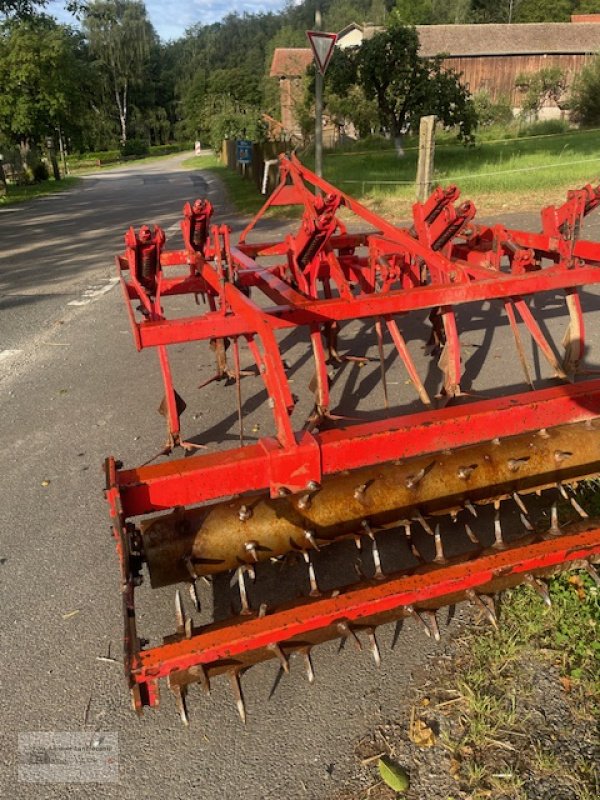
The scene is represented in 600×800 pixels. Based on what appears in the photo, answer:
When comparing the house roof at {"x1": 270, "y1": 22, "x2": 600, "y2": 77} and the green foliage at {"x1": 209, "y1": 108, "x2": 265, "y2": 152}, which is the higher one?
the house roof at {"x1": 270, "y1": 22, "x2": 600, "y2": 77}

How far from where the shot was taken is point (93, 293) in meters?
8.63

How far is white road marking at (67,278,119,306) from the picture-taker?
816cm

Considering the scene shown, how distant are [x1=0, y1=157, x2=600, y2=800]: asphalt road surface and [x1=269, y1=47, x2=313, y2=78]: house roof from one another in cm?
4329

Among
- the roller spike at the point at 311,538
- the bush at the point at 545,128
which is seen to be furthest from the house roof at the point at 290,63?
the roller spike at the point at 311,538

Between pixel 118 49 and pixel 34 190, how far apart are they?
58.0 metres

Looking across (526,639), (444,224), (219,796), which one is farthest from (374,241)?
(219,796)

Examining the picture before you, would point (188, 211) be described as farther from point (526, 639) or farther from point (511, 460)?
point (526, 639)

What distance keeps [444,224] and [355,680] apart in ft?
9.72

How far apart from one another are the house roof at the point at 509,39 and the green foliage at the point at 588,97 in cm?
1315

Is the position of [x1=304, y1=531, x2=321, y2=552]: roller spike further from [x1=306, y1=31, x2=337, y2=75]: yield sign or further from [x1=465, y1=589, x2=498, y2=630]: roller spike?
[x1=306, y1=31, x2=337, y2=75]: yield sign

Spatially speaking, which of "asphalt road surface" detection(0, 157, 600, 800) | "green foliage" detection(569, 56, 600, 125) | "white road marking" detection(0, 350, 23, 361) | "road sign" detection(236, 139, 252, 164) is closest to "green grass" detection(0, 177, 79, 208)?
"road sign" detection(236, 139, 252, 164)

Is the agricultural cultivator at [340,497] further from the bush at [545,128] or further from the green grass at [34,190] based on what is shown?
the bush at [545,128]

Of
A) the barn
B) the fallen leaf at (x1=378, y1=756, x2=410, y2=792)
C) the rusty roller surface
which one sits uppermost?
the barn

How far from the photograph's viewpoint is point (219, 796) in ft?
6.62
